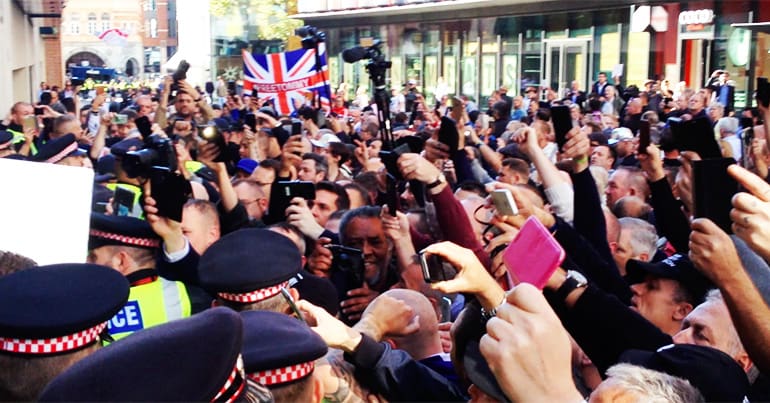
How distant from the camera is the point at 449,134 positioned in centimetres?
777

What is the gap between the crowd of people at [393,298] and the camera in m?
2.19

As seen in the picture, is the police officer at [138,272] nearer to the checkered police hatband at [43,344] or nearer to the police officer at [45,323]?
the police officer at [45,323]

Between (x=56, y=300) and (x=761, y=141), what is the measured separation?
6562 mm

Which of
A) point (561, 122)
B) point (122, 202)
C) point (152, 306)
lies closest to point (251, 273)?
point (152, 306)

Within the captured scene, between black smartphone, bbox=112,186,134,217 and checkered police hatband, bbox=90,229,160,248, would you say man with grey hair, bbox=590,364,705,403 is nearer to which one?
checkered police hatband, bbox=90,229,160,248

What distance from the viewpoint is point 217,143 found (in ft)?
22.6

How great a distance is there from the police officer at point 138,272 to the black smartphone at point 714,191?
2.27 metres

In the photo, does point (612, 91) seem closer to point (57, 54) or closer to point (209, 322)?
point (209, 322)

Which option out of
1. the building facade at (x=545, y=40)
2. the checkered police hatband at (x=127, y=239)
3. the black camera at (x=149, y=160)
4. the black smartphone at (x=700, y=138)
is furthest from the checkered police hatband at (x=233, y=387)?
the building facade at (x=545, y=40)

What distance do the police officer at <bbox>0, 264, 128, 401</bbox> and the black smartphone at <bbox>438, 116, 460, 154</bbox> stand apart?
191 inches

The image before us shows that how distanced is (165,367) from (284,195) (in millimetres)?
4515

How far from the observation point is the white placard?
4184mm

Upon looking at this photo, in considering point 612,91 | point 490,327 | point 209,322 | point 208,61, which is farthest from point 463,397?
point 208,61

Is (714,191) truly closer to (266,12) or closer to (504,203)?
(504,203)
